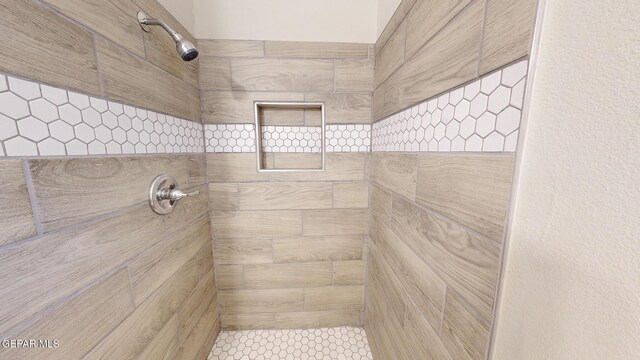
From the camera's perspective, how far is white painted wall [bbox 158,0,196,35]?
0.83 meters

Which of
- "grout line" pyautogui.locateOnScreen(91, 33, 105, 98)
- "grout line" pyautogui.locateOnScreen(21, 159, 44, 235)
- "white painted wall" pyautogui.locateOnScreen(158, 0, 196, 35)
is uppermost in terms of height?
"white painted wall" pyautogui.locateOnScreen(158, 0, 196, 35)

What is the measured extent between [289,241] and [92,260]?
0.77 meters

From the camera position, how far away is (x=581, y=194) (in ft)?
0.85

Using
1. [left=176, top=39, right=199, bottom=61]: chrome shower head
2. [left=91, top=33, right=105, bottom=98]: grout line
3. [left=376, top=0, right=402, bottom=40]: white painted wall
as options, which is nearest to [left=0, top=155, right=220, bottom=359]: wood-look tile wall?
[left=91, top=33, right=105, bottom=98]: grout line

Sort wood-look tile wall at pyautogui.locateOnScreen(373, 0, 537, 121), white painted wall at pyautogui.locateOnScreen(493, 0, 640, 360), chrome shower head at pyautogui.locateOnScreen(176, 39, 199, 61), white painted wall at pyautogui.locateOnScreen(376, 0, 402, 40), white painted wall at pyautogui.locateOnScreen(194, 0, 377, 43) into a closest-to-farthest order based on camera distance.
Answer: white painted wall at pyautogui.locateOnScreen(493, 0, 640, 360)
wood-look tile wall at pyautogui.locateOnScreen(373, 0, 537, 121)
chrome shower head at pyautogui.locateOnScreen(176, 39, 199, 61)
white painted wall at pyautogui.locateOnScreen(376, 0, 402, 40)
white painted wall at pyautogui.locateOnScreen(194, 0, 377, 43)

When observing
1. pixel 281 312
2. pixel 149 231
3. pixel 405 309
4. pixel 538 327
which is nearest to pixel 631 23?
pixel 538 327

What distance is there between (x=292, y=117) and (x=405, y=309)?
1.00 m

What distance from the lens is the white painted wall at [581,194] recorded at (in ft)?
0.72

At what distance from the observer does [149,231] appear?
682mm

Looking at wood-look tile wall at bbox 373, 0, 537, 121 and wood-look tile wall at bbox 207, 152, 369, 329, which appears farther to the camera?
wood-look tile wall at bbox 207, 152, 369, 329

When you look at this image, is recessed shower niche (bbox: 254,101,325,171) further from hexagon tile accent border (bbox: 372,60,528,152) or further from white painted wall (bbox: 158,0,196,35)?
hexagon tile accent border (bbox: 372,60,528,152)

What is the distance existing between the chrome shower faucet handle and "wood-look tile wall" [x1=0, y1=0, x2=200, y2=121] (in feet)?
0.82

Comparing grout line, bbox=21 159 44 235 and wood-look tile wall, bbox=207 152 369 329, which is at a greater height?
grout line, bbox=21 159 44 235

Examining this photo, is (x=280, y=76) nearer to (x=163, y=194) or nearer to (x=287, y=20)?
(x=287, y=20)
